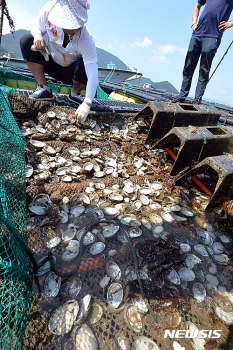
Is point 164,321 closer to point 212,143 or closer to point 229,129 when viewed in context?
point 212,143

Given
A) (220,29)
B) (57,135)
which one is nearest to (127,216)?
(57,135)

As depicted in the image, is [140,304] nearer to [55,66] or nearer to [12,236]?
[12,236]

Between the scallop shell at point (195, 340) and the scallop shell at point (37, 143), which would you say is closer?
the scallop shell at point (195, 340)

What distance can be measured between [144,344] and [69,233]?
1093 millimetres

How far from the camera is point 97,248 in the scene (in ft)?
5.60

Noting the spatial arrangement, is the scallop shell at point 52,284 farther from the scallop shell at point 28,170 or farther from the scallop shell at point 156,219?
the scallop shell at point 28,170

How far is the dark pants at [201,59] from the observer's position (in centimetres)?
412

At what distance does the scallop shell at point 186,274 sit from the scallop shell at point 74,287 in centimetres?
96

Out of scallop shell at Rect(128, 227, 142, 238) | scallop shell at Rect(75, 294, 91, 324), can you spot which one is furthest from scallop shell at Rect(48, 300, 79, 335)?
scallop shell at Rect(128, 227, 142, 238)

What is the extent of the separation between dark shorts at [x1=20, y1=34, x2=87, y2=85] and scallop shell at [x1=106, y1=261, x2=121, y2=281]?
147 inches

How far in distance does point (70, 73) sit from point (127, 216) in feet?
11.4

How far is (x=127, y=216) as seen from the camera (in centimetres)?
208

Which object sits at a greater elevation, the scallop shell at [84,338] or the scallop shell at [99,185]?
the scallop shell at [99,185]

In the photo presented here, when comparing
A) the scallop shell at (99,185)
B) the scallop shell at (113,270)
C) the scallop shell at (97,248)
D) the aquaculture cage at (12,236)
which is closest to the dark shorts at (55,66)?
the aquaculture cage at (12,236)
